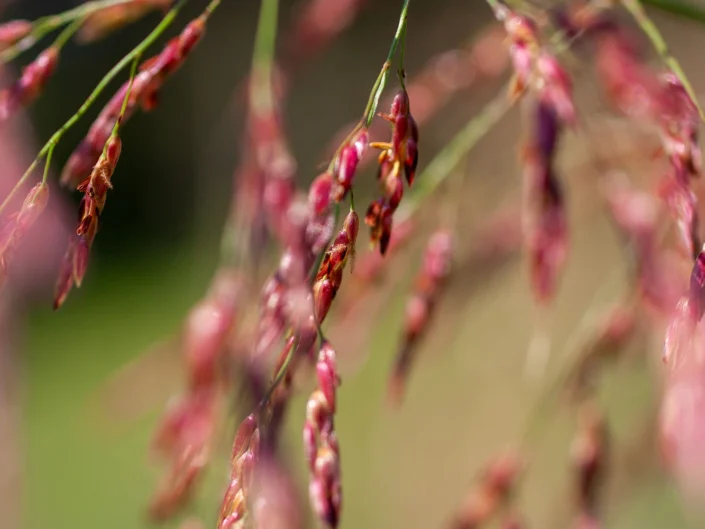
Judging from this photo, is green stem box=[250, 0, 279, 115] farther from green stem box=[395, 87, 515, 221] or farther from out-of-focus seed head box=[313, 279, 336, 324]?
out-of-focus seed head box=[313, 279, 336, 324]

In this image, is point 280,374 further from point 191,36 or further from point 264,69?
point 264,69

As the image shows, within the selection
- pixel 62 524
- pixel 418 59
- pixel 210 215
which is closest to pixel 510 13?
pixel 62 524

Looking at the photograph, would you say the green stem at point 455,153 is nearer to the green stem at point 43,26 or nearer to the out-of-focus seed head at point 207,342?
the out-of-focus seed head at point 207,342

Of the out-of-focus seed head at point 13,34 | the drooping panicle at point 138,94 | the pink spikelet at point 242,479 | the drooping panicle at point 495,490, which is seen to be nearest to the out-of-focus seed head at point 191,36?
the drooping panicle at point 138,94

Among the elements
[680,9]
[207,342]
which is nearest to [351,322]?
[207,342]

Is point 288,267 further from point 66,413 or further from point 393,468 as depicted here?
point 66,413

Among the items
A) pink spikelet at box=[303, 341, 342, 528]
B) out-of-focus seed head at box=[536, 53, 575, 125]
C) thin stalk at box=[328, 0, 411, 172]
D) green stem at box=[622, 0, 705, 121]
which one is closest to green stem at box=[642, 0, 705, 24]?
green stem at box=[622, 0, 705, 121]

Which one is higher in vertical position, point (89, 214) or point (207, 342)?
point (89, 214)
